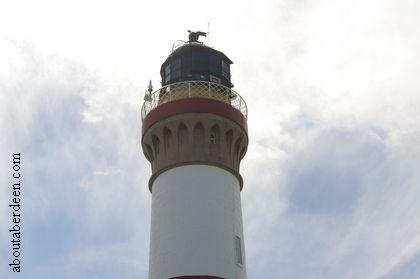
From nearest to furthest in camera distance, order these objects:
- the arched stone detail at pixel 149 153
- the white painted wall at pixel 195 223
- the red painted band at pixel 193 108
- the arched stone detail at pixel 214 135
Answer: the white painted wall at pixel 195 223 < the arched stone detail at pixel 214 135 < the red painted band at pixel 193 108 < the arched stone detail at pixel 149 153

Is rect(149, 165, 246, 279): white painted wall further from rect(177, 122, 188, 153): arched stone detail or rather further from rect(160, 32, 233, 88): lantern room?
rect(160, 32, 233, 88): lantern room

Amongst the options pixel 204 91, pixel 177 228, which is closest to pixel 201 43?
pixel 204 91

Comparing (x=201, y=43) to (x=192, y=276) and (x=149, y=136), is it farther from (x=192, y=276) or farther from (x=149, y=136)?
(x=192, y=276)

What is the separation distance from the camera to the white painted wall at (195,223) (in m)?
28.7

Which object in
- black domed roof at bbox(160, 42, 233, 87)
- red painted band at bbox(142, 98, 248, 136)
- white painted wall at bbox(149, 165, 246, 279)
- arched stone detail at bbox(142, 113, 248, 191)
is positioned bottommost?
white painted wall at bbox(149, 165, 246, 279)

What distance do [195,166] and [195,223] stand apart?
10.1 feet

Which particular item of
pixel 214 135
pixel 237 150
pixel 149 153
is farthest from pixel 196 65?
pixel 149 153

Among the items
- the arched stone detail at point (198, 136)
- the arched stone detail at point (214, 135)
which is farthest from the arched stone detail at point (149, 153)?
the arched stone detail at point (214, 135)

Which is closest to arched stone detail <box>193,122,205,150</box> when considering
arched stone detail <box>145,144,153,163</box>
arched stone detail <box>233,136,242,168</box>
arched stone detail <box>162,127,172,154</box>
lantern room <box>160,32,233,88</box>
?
arched stone detail <box>162,127,172,154</box>

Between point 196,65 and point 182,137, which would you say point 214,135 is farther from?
point 196,65

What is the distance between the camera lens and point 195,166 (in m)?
30.8

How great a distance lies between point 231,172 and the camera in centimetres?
3175

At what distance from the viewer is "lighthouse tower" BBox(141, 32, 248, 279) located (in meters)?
29.0

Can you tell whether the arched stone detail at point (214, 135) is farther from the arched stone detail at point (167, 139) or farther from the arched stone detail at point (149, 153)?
the arched stone detail at point (149, 153)
